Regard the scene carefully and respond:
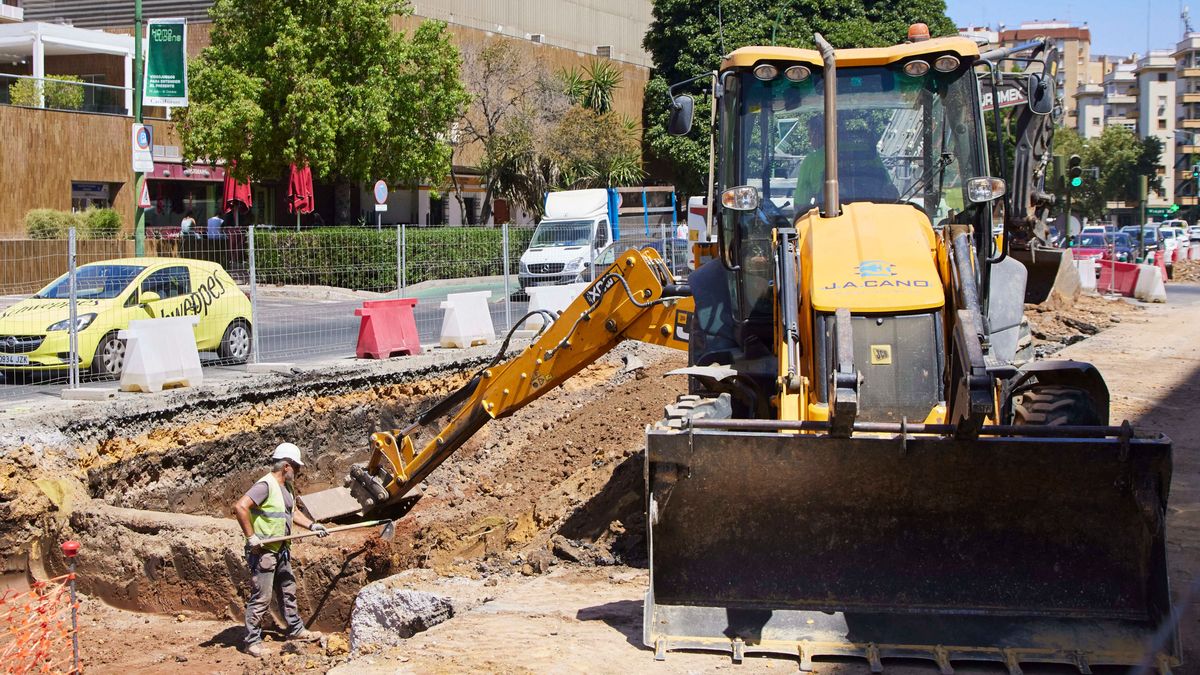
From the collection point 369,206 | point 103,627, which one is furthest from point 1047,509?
point 369,206

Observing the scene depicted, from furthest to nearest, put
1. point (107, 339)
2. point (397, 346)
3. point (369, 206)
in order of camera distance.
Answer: point (369, 206) → point (397, 346) → point (107, 339)

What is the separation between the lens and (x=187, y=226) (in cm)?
3091

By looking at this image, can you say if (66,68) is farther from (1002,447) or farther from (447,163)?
(1002,447)

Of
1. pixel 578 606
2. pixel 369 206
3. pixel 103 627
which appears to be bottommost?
pixel 103 627

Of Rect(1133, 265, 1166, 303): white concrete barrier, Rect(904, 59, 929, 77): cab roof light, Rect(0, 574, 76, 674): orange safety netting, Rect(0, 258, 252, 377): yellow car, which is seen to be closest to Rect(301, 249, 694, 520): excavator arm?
Rect(904, 59, 929, 77): cab roof light

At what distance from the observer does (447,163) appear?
37094 millimetres

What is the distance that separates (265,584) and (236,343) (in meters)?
7.48

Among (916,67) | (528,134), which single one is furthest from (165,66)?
(916,67)

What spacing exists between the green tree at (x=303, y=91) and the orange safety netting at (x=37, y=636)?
23.5 meters

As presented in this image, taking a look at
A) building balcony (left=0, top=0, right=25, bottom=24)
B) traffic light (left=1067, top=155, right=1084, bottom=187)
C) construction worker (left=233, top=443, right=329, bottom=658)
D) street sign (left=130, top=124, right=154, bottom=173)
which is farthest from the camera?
building balcony (left=0, top=0, right=25, bottom=24)

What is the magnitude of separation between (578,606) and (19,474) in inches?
235

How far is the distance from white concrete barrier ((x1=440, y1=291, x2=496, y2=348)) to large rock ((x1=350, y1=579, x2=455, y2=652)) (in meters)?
8.88

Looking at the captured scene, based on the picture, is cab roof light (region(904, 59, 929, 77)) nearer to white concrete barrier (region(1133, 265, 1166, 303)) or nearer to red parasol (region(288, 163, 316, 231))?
red parasol (region(288, 163, 316, 231))

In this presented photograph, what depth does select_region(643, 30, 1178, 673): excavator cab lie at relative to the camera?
6297 millimetres
